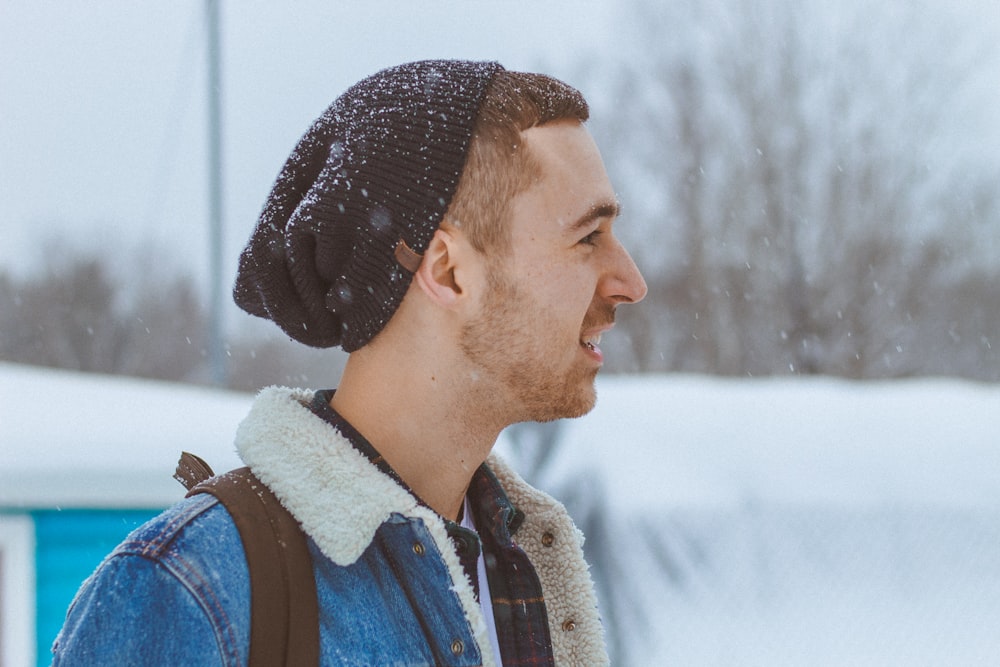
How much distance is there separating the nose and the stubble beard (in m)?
0.14

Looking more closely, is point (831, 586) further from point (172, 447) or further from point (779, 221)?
point (779, 221)

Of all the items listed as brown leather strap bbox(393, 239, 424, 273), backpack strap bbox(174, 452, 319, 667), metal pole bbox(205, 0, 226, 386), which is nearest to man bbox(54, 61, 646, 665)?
brown leather strap bbox(393, 239, 424, 273)

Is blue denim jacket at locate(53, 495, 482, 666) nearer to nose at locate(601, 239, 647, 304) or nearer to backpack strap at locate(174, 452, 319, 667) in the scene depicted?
backpack strap at locate(174, 452, 319, 667)

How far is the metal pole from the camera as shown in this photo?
343 inches

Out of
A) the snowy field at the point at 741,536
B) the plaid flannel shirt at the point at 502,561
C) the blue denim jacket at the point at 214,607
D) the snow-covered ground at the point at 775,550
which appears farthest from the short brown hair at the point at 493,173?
the snow-covered ground at the point at 775,550

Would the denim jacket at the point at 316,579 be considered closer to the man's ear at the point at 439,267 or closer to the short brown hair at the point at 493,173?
the man's ear at the point at 439,267

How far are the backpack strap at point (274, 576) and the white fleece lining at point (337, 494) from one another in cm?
3

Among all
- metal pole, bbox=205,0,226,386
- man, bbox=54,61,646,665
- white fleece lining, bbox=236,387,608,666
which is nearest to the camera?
white fleece lining, bbox=236,387,608,666

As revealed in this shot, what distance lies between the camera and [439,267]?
1.82m

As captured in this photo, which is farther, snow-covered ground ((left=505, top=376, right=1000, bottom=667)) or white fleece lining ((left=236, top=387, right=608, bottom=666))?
snow-covered ground ((left=505, top=376, right=1000, bottom=667))

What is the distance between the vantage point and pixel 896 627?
19.7ft

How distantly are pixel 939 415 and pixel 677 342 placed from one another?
7119 mm

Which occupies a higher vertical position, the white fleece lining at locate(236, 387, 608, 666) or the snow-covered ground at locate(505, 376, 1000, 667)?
the white fleece lining at locate(236, 387, 608, 666)

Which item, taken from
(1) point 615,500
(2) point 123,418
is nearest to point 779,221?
(1) point 615,500
